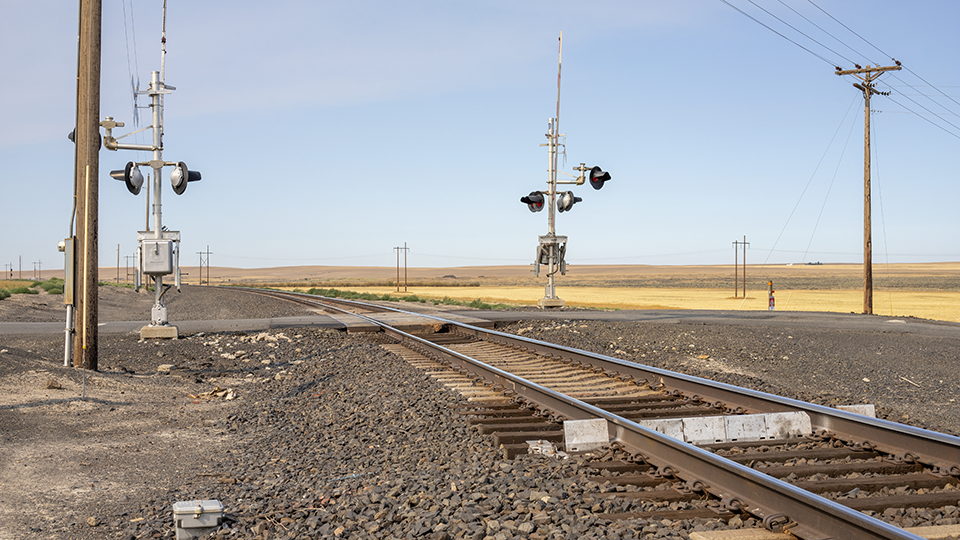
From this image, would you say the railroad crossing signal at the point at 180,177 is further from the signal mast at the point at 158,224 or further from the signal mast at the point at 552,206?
the signal mast at the point at 552,206

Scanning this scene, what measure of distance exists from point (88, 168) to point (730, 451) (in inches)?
432

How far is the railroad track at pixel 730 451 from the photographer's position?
176 inches

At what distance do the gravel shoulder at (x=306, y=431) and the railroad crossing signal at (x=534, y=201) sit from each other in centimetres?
1055

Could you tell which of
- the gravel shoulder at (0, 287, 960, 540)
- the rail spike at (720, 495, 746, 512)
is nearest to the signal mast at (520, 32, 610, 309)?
the gravel shoulder at (0, 287, 960, 540)

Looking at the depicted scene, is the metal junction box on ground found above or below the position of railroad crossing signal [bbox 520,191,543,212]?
below

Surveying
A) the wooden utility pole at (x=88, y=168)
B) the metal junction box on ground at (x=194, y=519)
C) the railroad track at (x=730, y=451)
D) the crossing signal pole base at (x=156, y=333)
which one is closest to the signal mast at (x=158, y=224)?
the crossing signal pole base at (x=156, y=333)

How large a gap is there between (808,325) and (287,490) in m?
17.3

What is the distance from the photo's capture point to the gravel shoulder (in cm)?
484

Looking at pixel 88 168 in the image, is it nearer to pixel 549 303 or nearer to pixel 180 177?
pixel 180 177

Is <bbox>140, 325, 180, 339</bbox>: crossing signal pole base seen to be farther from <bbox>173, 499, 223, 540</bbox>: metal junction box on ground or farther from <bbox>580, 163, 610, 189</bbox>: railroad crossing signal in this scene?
<bbox>580, 163, 610, 189</bbox>: railroad crossing signal

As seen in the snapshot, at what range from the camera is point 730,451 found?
6125 mm

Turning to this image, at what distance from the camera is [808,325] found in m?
19.8

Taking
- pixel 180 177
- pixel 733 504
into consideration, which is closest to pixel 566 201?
pixel 180 177

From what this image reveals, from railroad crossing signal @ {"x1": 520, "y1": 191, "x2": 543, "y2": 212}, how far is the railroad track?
16.4 metres
